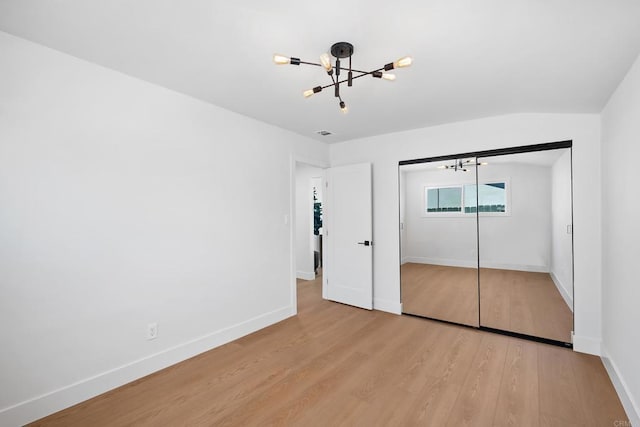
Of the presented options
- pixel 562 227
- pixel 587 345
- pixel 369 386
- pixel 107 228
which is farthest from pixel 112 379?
pixel 562 227

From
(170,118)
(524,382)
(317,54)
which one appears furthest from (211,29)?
(524,382)

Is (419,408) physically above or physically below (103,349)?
below

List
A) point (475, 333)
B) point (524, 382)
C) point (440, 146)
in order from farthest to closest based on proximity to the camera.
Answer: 1. point (440, 146)
2. point (475, 333)
3. point (524, 382)

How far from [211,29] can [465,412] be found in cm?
303

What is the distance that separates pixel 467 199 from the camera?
3.62 metres

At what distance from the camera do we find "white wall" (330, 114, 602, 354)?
2830 millimetres

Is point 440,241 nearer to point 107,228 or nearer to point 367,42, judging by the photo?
point 367,42

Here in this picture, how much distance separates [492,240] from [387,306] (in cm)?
163

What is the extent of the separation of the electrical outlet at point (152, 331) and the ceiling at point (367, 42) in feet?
7.02

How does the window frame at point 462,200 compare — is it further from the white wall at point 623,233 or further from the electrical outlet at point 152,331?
the electrical outlet at point 152,331

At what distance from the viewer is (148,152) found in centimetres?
254

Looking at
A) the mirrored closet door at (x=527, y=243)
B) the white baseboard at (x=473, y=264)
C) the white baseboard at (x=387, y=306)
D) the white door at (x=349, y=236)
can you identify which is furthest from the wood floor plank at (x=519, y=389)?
the white door at (x=349, y=236)

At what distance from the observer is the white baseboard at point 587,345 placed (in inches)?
110

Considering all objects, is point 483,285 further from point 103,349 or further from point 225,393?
point 103,349
